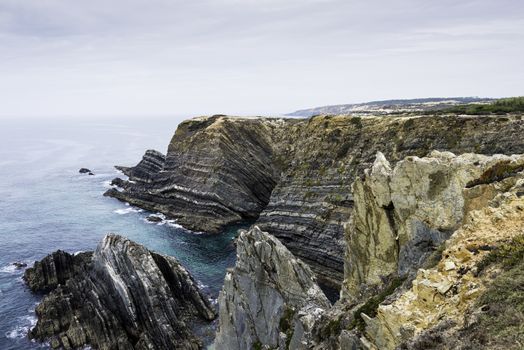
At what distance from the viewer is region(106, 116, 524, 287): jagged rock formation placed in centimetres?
5397

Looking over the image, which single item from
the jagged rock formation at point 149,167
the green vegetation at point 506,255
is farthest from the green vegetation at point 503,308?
the jagged rock formation at point 149,167

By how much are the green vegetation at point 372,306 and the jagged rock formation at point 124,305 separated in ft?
83.0

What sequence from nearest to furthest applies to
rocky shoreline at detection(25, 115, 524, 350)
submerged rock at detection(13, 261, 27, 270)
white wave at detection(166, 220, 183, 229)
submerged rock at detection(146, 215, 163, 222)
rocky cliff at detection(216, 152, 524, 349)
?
rocky cliff at detection(216, 152, 524, 349) → rocky shoreline at detection(25, 115, 524, 350) → submerged rock at detection(13, 261, 27, 270) → white wave at detection(166, 220, 183, 229) → submerged rock at detection(146, 215, 163, 222)

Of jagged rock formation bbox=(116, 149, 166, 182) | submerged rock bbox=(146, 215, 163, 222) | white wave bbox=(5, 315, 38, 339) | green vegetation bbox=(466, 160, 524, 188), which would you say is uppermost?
green vegetation bbox=(466, 160, 524, 188)

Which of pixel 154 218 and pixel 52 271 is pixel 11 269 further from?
pixel 154 218

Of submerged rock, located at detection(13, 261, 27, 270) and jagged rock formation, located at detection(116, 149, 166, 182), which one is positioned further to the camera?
jagged rock formation, located at detection(116, 149, 166, 182)

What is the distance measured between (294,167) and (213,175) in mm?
17698

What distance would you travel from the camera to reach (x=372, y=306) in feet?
54.8

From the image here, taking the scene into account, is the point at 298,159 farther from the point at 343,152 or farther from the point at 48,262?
the point at 48,262

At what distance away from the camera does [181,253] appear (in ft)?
205

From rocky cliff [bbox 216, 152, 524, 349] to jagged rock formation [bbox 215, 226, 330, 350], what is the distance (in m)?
0.07

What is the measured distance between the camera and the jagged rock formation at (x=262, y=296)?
27047 mm

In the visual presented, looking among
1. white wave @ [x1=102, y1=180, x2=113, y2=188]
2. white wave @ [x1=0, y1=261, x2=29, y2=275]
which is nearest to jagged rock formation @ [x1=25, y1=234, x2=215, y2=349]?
white wave @ [x1=0, y1=261, x2=29, y2=275]

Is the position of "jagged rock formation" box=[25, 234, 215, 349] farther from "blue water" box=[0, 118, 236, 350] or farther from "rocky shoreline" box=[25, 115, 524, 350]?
"blue water" box=[0, 118, 236, 350]
